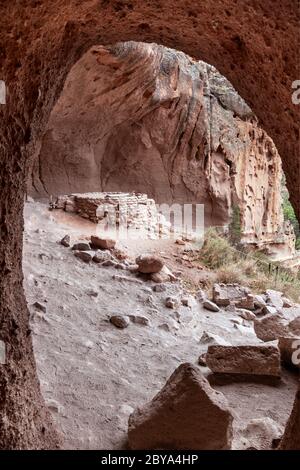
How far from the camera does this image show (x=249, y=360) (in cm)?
289

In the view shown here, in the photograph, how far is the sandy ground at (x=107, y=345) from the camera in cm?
236

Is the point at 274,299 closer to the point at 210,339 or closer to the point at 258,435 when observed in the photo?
the point at 210,339

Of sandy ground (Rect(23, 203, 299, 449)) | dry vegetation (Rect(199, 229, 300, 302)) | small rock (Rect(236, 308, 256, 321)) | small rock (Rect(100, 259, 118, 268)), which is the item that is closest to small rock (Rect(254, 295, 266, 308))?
small rock (Rect(236, 308, 256, 321))

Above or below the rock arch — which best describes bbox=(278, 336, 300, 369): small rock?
below

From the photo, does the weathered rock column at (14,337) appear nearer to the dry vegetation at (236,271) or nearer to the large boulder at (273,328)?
the large boulder at (273,328)

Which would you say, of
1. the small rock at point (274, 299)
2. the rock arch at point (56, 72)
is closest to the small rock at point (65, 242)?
→ the small rock at point (274, 299)

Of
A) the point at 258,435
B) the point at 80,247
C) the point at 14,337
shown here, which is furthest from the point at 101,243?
the point at 14,337

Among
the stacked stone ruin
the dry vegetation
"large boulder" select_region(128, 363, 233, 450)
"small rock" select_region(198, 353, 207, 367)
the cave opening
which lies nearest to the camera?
"large boulder" select_region(128, 363, 233, 450)

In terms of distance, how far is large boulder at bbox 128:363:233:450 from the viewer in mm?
1886

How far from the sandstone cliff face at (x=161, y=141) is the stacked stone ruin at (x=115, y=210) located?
61.6 inches

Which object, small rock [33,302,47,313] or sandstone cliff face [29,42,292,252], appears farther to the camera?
sandstone cliff face [29,42,292,252]

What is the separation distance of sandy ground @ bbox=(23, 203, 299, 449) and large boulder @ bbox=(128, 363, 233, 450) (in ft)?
0.74

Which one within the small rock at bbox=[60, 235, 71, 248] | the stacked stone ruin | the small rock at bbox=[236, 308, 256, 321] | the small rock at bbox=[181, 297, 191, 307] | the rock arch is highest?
the rock arch

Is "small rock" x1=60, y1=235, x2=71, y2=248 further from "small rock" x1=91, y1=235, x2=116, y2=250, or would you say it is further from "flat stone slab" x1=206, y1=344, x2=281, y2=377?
"flat stone slab" x1=206, y1=344, x2=281, y2=377
